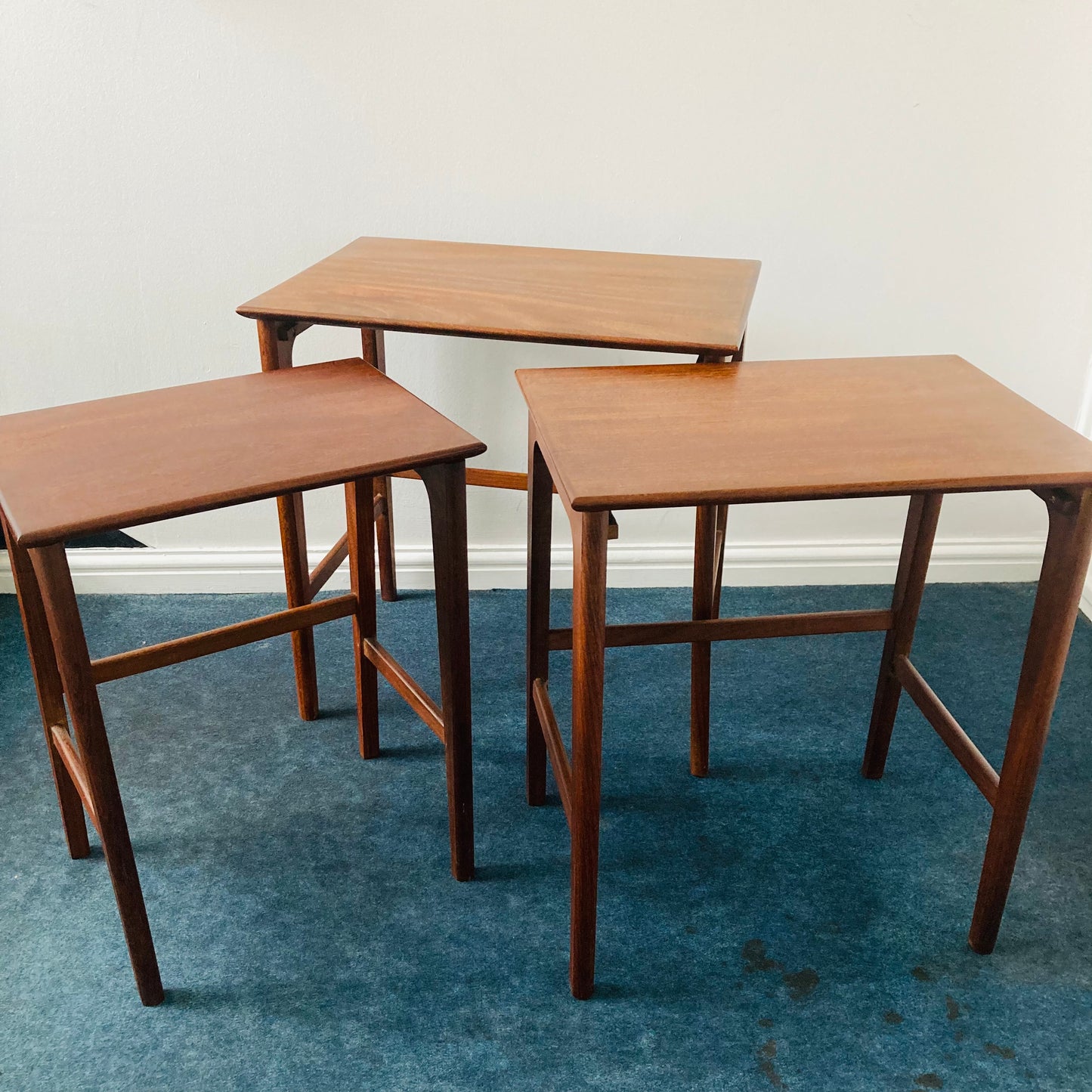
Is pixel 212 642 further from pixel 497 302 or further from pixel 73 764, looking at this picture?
pixel 497 302

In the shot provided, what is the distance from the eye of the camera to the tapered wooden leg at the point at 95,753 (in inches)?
49.9

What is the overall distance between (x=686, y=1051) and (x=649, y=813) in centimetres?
49

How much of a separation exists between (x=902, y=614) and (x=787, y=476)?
0.67 m

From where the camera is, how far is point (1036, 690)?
1.45 metres

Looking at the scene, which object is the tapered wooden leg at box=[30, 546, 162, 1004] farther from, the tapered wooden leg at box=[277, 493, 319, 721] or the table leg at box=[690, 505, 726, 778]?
the table leg at box=[690, 505, 726, 778]

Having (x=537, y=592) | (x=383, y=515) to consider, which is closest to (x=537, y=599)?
(x=537, y=592)

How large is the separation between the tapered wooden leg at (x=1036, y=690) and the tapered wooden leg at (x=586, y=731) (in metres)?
0.57

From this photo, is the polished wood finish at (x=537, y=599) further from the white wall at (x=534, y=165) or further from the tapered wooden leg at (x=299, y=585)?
the white wall at (x=534, y=165)

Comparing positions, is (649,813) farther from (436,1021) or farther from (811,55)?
(811,55)

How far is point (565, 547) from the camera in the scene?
268 centimetres

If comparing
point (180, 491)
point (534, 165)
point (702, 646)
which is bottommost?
point (702, 646)

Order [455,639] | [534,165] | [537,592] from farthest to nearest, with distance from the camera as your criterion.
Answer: [534,165], [537,592], [455,639]

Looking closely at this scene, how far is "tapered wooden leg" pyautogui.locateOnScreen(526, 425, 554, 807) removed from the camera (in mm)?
1640

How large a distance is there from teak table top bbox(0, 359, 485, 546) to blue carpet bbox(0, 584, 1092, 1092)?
28.6 inches
